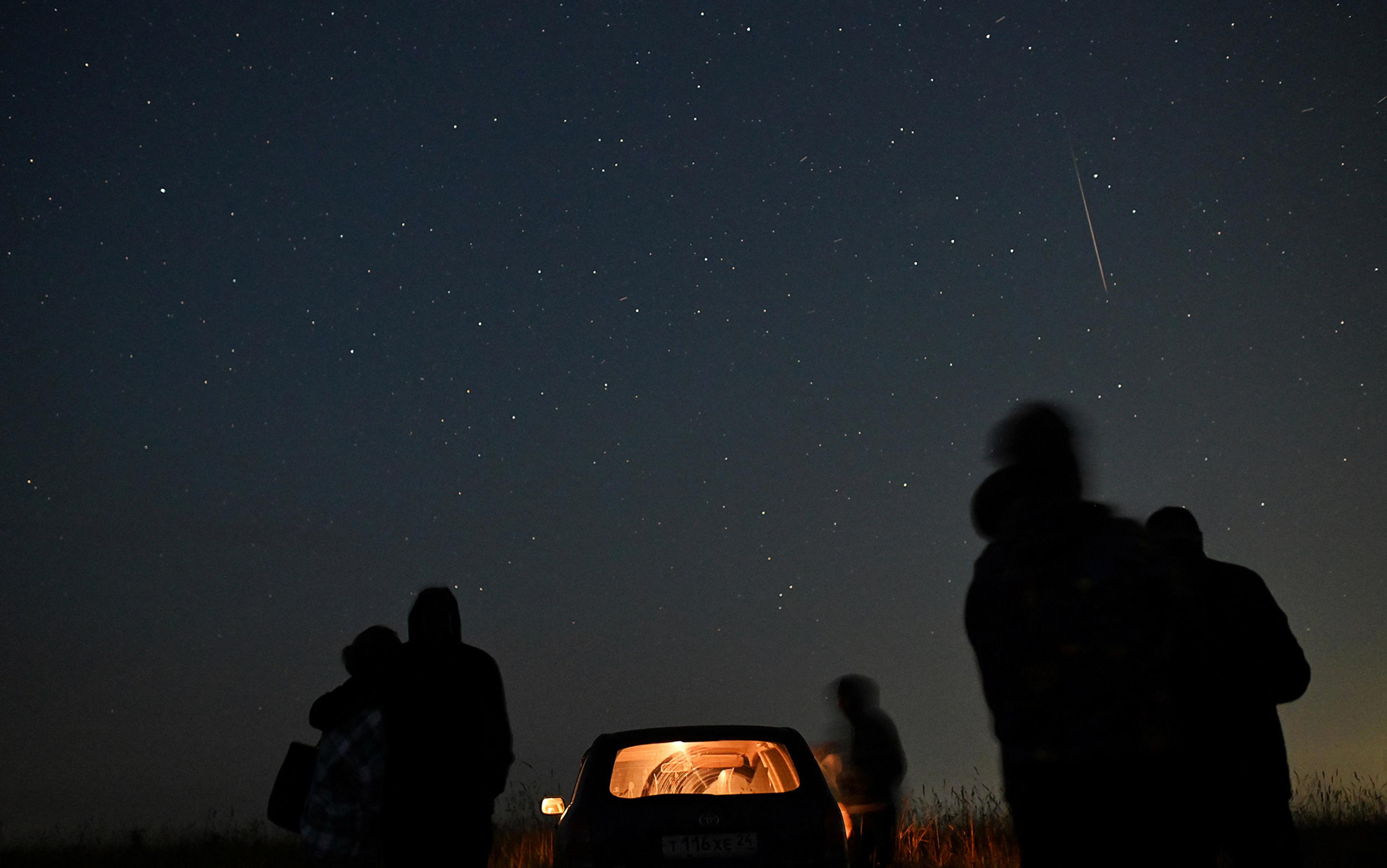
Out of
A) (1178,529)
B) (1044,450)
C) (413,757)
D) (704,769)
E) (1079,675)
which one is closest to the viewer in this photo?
(1079,675)

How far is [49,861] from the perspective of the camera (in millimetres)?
13195

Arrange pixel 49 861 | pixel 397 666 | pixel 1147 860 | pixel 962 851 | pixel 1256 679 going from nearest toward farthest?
pixel 1147 860 < pixel 1256 679 < pixel 397 666 < pixel 962 851 < pixel 49 861

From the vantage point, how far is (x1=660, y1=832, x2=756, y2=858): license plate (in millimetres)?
5957

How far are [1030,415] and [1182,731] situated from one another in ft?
2.78

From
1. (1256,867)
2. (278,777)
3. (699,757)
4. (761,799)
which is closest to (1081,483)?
(1256,867)

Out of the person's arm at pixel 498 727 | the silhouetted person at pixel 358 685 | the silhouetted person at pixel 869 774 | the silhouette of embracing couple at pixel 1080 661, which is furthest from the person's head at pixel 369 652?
the silhouetted person at pixel 869 774

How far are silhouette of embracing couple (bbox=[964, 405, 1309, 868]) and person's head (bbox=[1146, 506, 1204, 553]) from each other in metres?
1.37

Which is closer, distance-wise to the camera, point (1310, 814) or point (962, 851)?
point (962, 851)

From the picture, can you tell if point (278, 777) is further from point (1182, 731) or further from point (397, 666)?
point (1182, 731)

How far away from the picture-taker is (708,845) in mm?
5977

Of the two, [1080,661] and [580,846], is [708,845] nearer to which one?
[580,846]

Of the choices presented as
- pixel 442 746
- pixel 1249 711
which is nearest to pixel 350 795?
pixel 442 746

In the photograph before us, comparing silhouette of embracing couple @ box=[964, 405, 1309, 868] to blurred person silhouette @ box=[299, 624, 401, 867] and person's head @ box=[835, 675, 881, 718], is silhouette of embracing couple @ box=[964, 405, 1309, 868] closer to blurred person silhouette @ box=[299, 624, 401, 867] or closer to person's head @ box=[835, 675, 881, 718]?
blurred person silhouette @ box=[299, 624, 401, 867]

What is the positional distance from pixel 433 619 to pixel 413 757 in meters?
0.61
